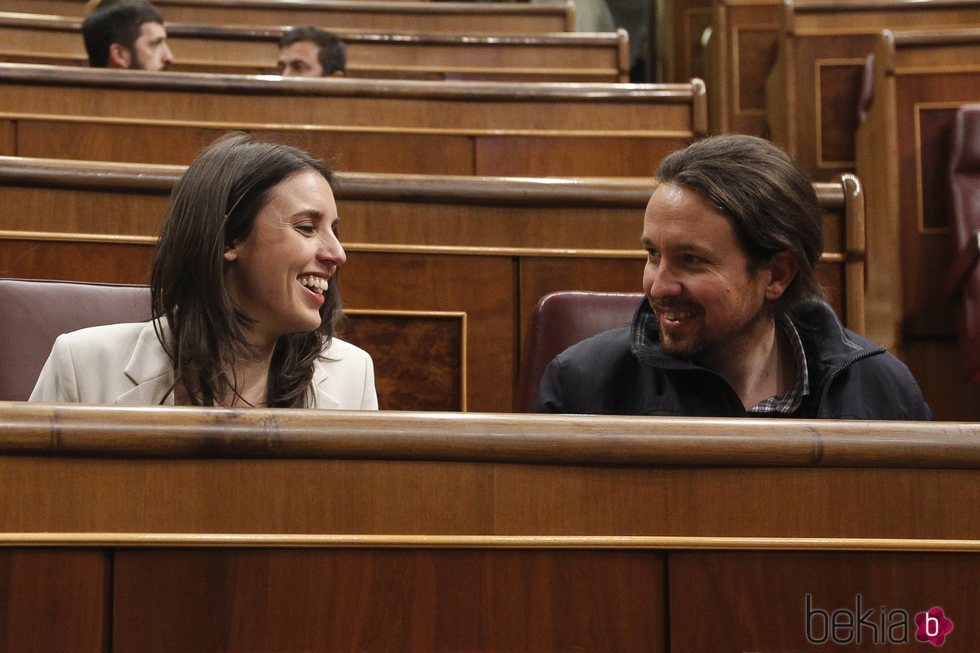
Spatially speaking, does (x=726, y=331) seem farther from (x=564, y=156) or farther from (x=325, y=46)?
(x=325, y=46)

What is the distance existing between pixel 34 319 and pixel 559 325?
28cm

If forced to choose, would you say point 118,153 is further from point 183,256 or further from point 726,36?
point 726,36

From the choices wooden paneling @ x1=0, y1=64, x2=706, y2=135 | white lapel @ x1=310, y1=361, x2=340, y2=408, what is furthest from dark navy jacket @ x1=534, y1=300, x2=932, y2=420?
wooden paneling @ x1=0, y1=64, x2=706, y2=135

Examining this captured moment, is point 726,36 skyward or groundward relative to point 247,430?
skyward

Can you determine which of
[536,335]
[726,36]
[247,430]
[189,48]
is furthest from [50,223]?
[726,36]


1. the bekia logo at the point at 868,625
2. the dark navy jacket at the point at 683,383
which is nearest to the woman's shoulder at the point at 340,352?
the dark navy jacket at the point at 683,383

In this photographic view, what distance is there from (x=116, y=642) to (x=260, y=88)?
838 millimetres

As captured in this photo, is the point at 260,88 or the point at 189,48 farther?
the point at 189,48

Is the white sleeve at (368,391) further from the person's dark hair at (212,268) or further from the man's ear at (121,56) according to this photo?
the man's ear at (121,56)

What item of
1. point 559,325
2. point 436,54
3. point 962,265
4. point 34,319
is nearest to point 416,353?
point 559,325

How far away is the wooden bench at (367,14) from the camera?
1.68 metres

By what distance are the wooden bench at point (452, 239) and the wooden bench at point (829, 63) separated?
620mm

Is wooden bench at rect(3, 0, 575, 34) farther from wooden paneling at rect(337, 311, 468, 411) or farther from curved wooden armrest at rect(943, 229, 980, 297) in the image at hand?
wooden paneling at rect(337, 311, 468, 411)

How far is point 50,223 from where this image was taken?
0.78 metres
